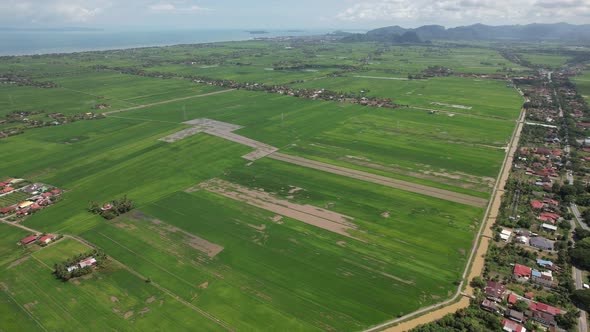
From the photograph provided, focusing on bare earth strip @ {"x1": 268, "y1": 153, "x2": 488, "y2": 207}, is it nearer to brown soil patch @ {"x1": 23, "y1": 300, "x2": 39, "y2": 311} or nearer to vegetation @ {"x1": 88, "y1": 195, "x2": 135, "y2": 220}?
vegetation @ {"x1": 88, "y1": 195, "x2": 135, "y2": 220}

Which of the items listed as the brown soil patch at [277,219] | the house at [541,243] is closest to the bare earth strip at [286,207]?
the brown soil patch at [277,219]

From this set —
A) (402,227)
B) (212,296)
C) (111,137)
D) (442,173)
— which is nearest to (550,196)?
(442,173)

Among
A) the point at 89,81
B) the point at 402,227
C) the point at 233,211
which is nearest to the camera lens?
the point at 402,227

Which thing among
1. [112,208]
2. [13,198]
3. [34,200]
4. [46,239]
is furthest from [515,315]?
[13,198]

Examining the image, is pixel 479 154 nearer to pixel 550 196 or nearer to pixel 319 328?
pixel 550 196

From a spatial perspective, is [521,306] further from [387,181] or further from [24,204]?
[24,204]
